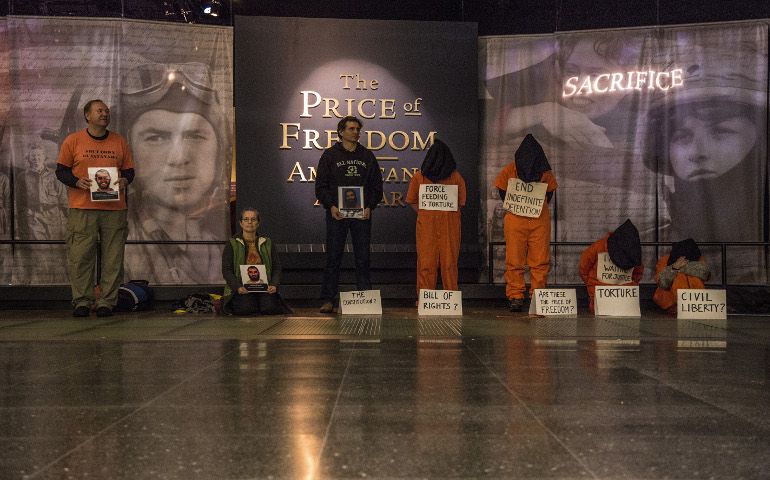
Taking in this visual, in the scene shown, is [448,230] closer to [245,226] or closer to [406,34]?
[245,226]

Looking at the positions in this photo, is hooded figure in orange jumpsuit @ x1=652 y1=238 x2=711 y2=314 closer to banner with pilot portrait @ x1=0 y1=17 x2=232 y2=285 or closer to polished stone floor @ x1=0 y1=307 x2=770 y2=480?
polished stone floor @ x1=0 y1=307 x2=770 y2=480

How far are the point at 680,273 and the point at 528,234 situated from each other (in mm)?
1390

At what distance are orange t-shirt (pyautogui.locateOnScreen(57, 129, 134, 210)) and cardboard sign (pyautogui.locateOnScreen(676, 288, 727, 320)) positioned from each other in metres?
4.70

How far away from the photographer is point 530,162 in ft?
21.2

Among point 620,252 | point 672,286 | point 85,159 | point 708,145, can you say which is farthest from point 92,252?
point 708,145

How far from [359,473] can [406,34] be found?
7218 millimetres

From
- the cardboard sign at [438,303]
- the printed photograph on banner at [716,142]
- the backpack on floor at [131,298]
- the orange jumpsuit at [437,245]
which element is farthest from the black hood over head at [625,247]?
the backpack on floor at [131,298]

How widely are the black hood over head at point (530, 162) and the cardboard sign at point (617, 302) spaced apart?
113 cm

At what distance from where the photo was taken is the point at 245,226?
6465mm

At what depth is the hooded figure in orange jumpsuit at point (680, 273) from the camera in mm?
6488

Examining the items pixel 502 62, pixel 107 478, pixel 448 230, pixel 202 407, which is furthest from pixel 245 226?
pixel 107 478

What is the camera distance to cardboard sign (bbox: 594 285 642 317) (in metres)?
6.09

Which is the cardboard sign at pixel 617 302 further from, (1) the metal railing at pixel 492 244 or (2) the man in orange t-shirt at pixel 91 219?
(2) the man in orange t-shirt at pixel 91 219

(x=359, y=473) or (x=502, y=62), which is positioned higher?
(x=502, y=62)
